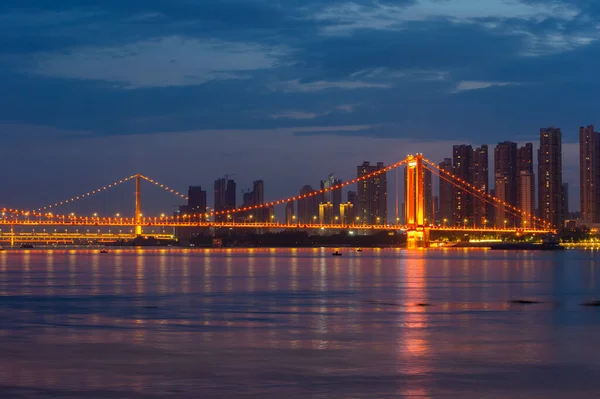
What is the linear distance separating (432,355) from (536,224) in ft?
463

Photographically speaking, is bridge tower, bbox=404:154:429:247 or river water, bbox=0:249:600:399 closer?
river water, bbox=0:249:600:399

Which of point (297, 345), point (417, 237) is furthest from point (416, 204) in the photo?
point (297, 345)

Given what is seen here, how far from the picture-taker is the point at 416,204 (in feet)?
338

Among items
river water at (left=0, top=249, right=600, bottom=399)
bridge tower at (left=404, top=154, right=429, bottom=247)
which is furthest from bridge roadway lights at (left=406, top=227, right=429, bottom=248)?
river water at (left=0, top=249, right=600, bottom=399)

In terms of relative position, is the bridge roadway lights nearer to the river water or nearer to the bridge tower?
the bridge tower

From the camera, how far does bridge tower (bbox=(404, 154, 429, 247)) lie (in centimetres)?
10275

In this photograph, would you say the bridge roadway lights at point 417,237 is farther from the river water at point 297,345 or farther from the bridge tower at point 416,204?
the river water at point 297,345

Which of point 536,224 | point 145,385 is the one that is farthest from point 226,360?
point 536,224

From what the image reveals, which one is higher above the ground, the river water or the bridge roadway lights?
the bridge roadway lights

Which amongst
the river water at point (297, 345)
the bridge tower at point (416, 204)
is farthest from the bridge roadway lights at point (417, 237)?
the river water at point (297, 345)

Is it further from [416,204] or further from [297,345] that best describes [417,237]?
[297,345]

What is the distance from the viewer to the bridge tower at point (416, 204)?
102750 millimetres

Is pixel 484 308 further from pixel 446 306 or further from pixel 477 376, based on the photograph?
pixel 477 376

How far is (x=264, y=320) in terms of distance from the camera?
23.0 metres
